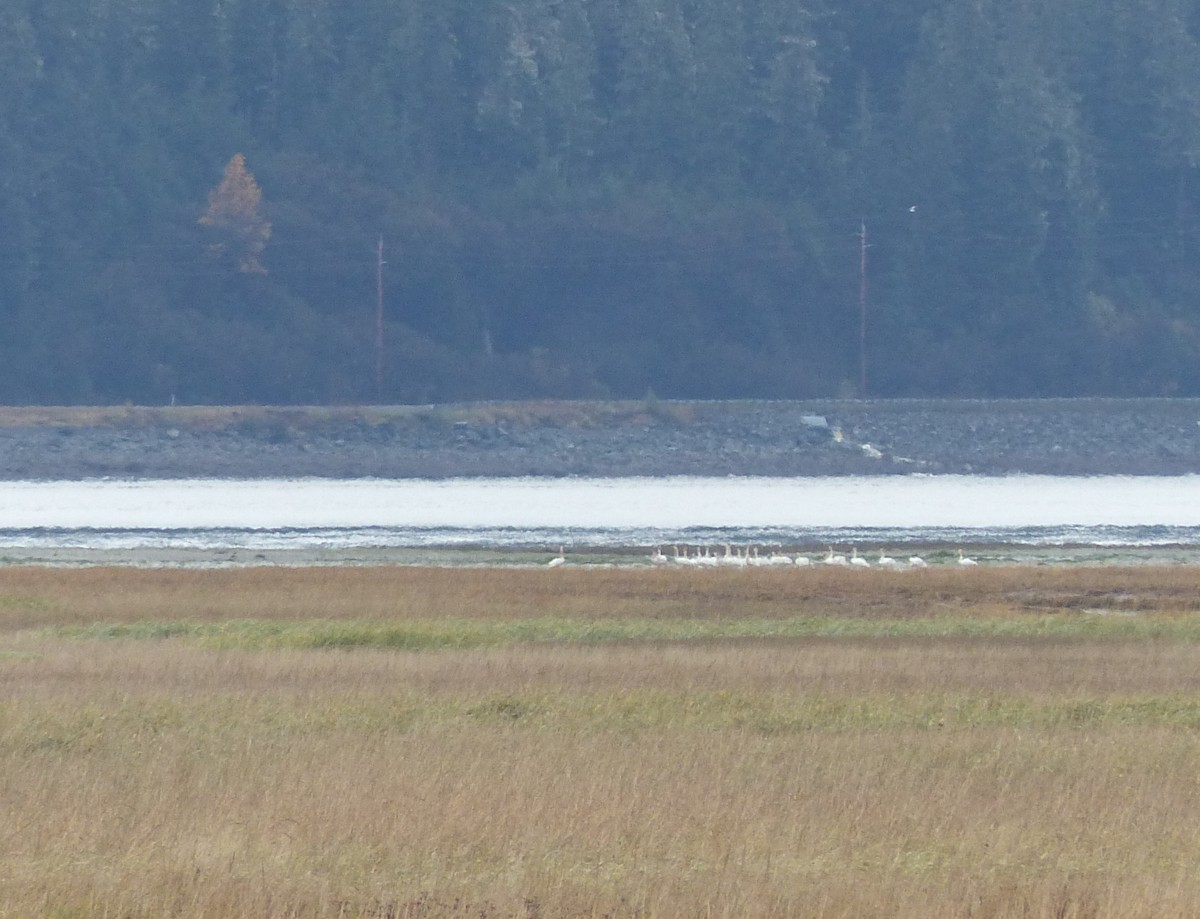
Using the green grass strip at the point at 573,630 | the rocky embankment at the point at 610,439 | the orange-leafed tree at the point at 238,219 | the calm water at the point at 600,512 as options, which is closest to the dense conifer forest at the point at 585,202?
the orange-leafed tree at the point at 238,219

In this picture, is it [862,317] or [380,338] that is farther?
[862,317]

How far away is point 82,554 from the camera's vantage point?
4394 cm

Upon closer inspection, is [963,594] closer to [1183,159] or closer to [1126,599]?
[1126,599]

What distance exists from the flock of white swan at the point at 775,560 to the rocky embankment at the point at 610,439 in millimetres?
30668

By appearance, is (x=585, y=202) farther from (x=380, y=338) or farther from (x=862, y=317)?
(x=380, y=338)

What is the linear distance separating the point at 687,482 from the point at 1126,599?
40835mm

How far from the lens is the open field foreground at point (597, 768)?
10.3 meters

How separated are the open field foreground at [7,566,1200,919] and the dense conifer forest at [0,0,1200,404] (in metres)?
59.8

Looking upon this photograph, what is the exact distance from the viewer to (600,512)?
6097 cm

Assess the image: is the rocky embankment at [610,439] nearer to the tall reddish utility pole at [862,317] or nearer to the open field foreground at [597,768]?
the tall reddish utility pole at [862,317]

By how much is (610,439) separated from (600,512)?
50.5 feet

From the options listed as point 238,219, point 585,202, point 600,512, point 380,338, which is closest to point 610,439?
point 380,338

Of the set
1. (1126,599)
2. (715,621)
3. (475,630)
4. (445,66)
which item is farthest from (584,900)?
(445,66)

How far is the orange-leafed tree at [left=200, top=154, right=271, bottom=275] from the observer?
3396 inches
